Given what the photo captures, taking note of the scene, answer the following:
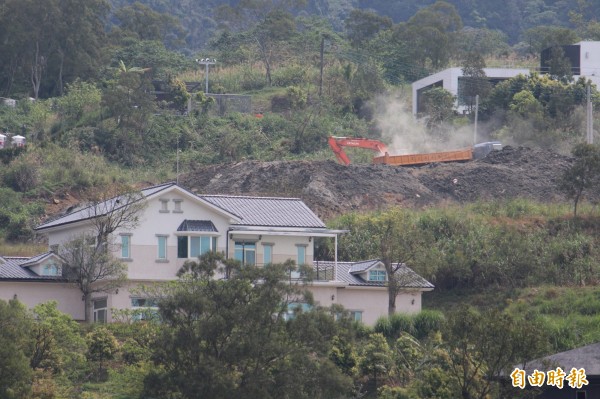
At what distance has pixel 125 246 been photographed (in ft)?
161

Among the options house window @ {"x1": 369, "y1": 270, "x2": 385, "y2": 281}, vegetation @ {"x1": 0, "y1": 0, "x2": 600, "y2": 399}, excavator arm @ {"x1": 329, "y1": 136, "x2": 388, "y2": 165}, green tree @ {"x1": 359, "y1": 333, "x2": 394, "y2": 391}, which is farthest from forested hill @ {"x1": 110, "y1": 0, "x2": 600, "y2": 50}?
green tree @ {"x1": 359, "y1": 333, "x2": 394, "y2": 391}

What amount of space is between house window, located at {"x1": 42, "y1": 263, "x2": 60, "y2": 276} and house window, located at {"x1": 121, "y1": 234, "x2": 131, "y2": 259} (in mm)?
Answer: 2201

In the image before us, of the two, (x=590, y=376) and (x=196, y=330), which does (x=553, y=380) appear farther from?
(x=196, y=330)

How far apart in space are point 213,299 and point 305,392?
127 inches

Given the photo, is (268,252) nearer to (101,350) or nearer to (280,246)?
(280,246)

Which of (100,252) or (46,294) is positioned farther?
(46,294)

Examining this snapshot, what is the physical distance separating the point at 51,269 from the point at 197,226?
16.4 ft

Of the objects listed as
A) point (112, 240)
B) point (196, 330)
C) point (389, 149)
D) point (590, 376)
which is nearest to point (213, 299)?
point (196, 330)

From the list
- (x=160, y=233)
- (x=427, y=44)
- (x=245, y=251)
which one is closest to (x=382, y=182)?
(x=245, y=251)

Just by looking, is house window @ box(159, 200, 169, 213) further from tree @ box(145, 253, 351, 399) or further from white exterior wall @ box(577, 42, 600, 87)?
white exterior wall @ box(577, 42, 600, 87)

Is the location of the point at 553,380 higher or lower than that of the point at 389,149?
lower

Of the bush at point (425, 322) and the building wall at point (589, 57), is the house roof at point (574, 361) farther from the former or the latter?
the building wall at point (589, 57)

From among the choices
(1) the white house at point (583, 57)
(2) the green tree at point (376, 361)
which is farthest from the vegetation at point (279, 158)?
(1) the white house at point (583, 57)

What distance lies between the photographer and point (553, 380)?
110 feet
